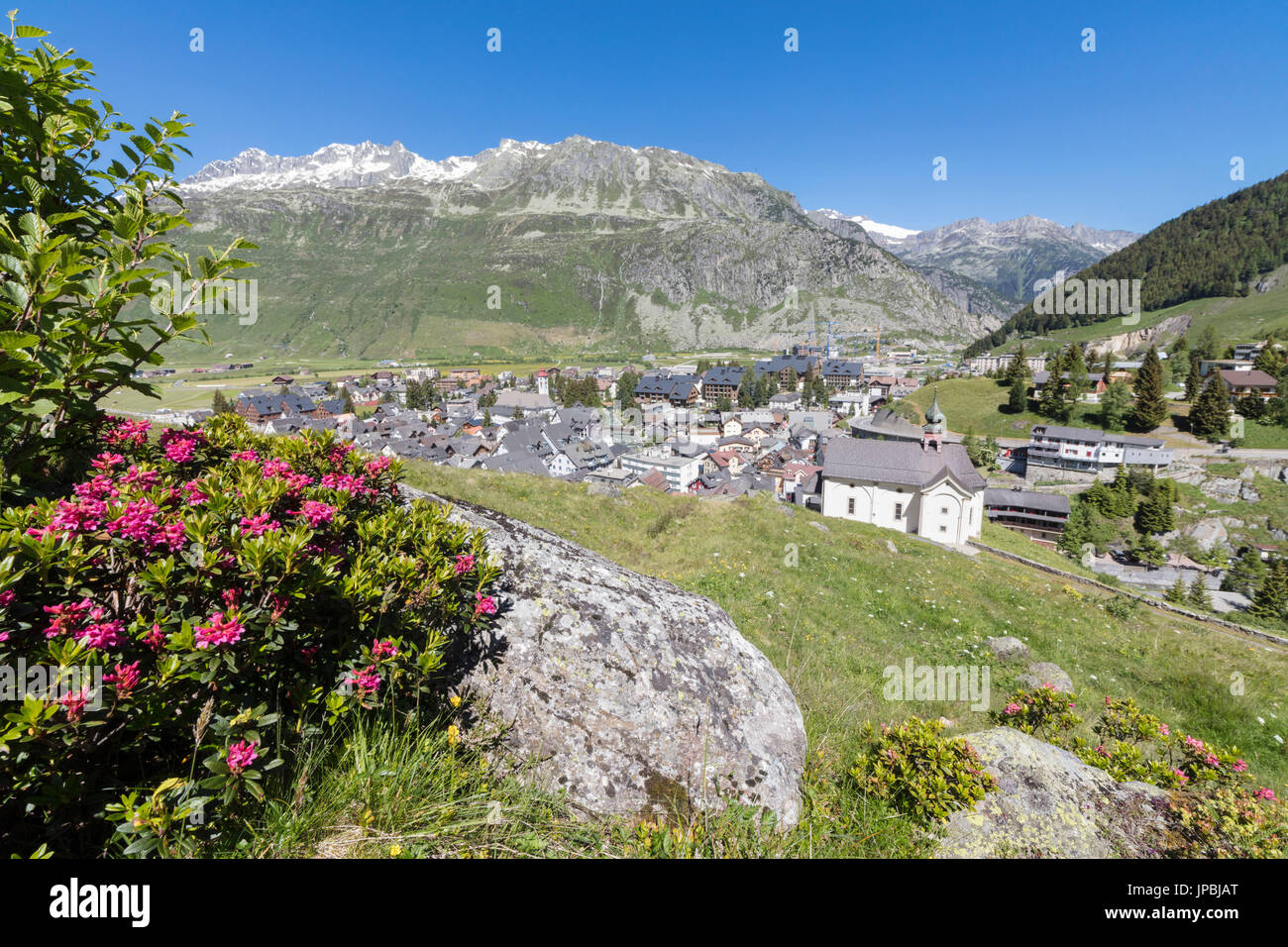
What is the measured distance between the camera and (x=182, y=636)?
90.5 inches

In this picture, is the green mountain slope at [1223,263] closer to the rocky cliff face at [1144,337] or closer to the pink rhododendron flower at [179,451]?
the rocky cliff face at [1144,337]

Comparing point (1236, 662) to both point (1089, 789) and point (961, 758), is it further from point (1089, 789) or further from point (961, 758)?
point (961, 758)

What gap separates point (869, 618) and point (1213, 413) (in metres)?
117

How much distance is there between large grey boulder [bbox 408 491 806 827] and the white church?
41.4 m

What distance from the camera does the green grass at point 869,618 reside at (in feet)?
33.1

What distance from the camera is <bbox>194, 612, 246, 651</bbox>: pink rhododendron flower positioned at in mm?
2352

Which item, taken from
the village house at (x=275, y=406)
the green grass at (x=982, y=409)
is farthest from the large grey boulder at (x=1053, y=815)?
the village house at (x=275, y=406)

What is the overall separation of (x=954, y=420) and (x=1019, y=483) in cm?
2576

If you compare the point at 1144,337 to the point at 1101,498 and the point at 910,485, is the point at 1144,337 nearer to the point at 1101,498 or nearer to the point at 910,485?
the point at 1101,498

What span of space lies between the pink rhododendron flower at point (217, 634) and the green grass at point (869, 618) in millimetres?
5527

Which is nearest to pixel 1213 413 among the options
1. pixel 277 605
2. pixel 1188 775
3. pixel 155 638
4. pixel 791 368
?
pixel 791 368
